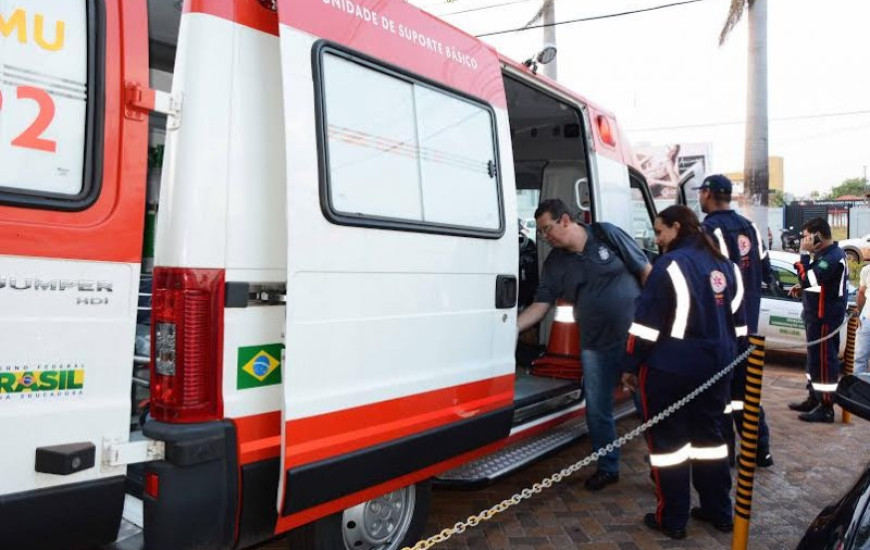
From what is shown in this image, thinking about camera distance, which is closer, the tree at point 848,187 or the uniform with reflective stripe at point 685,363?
the uniform with reflective stripe at point 685,363

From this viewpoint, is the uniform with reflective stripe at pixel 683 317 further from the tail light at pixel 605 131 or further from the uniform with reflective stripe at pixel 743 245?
the tail light at pixel 605 131

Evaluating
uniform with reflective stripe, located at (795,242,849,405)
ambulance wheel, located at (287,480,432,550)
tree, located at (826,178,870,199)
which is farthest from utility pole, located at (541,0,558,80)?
tree, located at (826,178,870,199)

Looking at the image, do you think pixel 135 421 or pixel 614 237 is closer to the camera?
pixel 135 421

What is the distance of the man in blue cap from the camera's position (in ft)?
15.6

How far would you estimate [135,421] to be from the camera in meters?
2.65

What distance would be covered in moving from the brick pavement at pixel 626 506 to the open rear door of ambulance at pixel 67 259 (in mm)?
1661

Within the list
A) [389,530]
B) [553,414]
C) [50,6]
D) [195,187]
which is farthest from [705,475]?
[50,6]

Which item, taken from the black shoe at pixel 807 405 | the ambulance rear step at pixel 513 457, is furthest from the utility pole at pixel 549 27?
the ambulance rear step at pixel 513 457

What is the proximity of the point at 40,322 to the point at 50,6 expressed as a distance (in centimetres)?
88

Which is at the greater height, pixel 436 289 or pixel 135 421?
pixel 436 289

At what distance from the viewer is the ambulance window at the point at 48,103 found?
1.85 metres

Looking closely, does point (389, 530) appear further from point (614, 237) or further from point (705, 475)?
point (614, 237)

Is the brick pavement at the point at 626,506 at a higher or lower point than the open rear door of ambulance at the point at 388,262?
lower

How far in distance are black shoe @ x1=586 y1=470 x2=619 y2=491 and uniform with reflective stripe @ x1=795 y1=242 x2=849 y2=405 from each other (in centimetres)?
275
